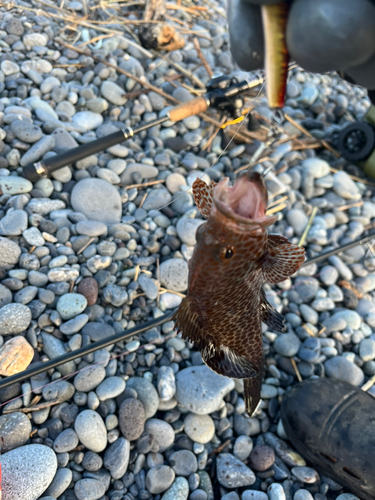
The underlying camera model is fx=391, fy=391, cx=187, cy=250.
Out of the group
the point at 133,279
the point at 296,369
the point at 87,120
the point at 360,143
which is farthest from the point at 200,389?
the point at 360,143

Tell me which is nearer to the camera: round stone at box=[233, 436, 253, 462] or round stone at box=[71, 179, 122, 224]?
round stone at box=[233, 436, 253, 462]

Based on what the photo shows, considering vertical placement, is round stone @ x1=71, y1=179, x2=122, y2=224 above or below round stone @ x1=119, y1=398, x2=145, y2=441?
above

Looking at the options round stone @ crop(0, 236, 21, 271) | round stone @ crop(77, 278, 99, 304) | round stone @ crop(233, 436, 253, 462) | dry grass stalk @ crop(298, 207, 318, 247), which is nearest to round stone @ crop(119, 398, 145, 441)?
round stone @ crop(233, 436, 253, 462)

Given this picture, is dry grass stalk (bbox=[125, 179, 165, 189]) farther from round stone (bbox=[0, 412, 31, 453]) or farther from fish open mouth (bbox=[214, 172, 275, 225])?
fish open mouth (bbox=[214, 172, 275, 225])

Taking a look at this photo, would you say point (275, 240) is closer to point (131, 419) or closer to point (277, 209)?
point (131, 419)

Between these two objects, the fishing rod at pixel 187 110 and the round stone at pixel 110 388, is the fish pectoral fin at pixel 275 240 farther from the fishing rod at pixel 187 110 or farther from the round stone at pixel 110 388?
the fishing rod at pixel 187 110

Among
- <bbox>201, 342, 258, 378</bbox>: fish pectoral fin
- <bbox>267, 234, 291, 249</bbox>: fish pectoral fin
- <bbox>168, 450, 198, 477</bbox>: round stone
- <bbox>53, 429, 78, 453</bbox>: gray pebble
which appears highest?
<bbox>267, 234, 291, 249</bbox>: fish pectoral fin

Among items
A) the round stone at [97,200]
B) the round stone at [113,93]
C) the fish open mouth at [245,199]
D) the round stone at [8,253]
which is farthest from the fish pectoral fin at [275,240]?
the round stone at [113,93]
